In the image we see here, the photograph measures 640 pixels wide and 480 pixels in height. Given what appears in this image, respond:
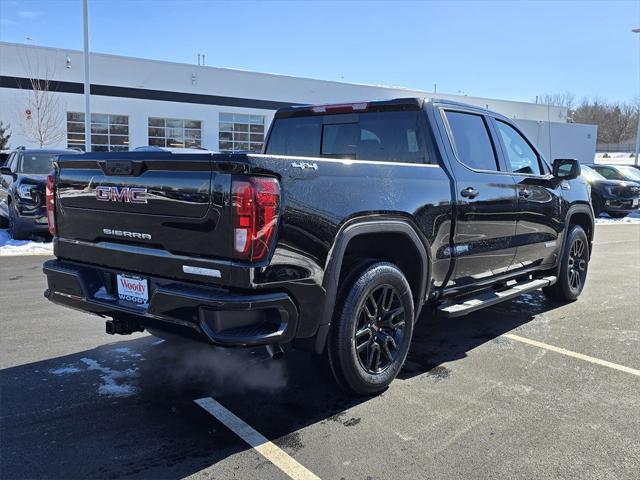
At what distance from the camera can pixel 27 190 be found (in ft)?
31.4

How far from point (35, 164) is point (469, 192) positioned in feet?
30.3

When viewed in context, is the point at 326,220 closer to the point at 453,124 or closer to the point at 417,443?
the point at 417,443

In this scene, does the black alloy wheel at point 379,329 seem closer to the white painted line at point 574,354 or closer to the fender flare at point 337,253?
the fender flare at point 337,253

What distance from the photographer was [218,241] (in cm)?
302

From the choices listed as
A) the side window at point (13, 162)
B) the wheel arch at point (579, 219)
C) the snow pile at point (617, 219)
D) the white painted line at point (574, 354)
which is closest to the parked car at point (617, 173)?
the snow pile at point (617, 219)

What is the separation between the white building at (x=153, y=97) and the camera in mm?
27562

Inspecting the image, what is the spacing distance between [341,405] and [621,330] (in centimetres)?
332

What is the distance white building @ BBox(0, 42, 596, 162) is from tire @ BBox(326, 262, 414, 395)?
25.4 m

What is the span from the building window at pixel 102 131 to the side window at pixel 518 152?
26.5m

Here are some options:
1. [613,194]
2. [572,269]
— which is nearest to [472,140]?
[572,269]

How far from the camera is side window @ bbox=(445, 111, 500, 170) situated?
469cm

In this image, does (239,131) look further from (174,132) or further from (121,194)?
(121,194)

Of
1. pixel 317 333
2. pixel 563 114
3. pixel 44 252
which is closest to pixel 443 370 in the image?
pixel 317 333

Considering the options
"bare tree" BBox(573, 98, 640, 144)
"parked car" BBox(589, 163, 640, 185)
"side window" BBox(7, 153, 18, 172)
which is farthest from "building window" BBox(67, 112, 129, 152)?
"bare tree" BBox(573, 98, 640, 144)
